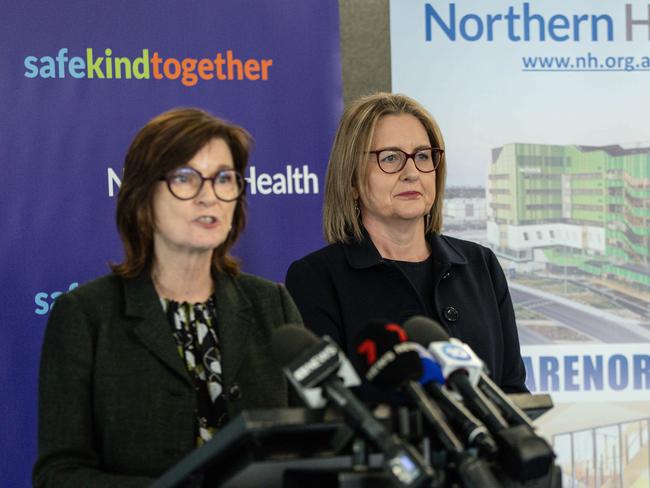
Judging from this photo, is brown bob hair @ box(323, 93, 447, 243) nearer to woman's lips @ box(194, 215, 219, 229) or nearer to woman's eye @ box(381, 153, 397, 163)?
woman's eye @ box(381, 153, 397, 163)

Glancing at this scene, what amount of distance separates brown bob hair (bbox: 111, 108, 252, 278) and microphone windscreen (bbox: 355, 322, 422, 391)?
33.3 inches

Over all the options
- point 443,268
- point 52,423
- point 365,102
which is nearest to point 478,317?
point 443,268

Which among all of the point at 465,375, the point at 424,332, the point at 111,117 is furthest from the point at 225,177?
the point at 111,117

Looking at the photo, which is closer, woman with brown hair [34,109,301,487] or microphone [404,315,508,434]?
microphone [404,315,508,434]

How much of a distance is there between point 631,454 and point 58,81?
111 inches

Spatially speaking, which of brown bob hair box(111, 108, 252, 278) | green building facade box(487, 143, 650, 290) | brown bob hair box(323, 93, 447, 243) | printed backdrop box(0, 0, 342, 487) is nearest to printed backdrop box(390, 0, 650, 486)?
green building facade box(487, 143, 650, 290)

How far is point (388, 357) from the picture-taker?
136cm

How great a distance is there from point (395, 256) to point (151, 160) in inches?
43.5

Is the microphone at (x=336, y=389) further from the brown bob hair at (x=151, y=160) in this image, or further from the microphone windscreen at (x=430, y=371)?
the brown bob hair at (x=151, y=160)

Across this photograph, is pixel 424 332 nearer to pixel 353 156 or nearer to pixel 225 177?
pixel 225 177

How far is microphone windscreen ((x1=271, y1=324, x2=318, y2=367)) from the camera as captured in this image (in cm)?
141

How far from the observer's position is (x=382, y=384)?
1.38m

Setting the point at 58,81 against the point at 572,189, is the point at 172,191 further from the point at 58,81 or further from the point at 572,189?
the point at 572,189

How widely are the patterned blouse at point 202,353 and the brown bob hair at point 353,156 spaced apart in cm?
88
